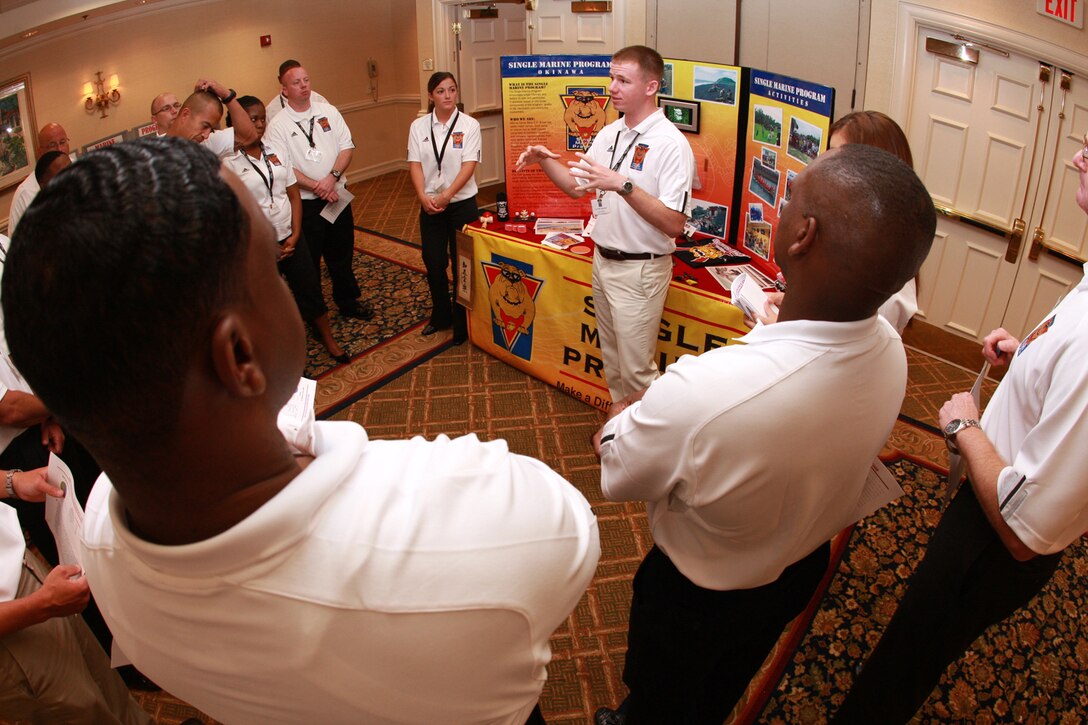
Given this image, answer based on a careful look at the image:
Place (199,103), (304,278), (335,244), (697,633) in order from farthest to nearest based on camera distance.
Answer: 1. (335,244)
2. (304,278)
3. (199,103)
4. (697,633)

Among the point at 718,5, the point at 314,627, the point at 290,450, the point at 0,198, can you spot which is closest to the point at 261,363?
the point at 290,450

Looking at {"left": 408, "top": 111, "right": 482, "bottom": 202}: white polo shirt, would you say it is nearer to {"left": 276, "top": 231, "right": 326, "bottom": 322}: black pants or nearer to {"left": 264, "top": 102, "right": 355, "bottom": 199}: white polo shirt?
{"left": 264, "top": 102, "right": 355, "bottom": 199}: white polo shirt

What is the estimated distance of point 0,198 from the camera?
5.75 m

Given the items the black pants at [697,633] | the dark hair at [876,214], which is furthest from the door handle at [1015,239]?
the dark hair at [876,214]

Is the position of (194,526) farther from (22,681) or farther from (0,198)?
(0,198)

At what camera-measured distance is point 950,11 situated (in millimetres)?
4203

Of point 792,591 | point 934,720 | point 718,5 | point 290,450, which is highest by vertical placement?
point 718,5

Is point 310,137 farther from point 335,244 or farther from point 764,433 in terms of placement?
point 764,433

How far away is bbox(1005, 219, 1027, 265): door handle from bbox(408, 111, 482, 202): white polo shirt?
339 centimetres

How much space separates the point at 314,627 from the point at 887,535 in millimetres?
3114

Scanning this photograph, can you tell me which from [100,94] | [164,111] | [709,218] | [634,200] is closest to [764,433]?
[634,200]

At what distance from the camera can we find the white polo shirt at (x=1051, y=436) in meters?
Answer: 1.54

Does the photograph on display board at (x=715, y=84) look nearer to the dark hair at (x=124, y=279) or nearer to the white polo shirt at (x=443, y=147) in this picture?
the white polo shirt at (x=443, y=147)

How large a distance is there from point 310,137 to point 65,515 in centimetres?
371
